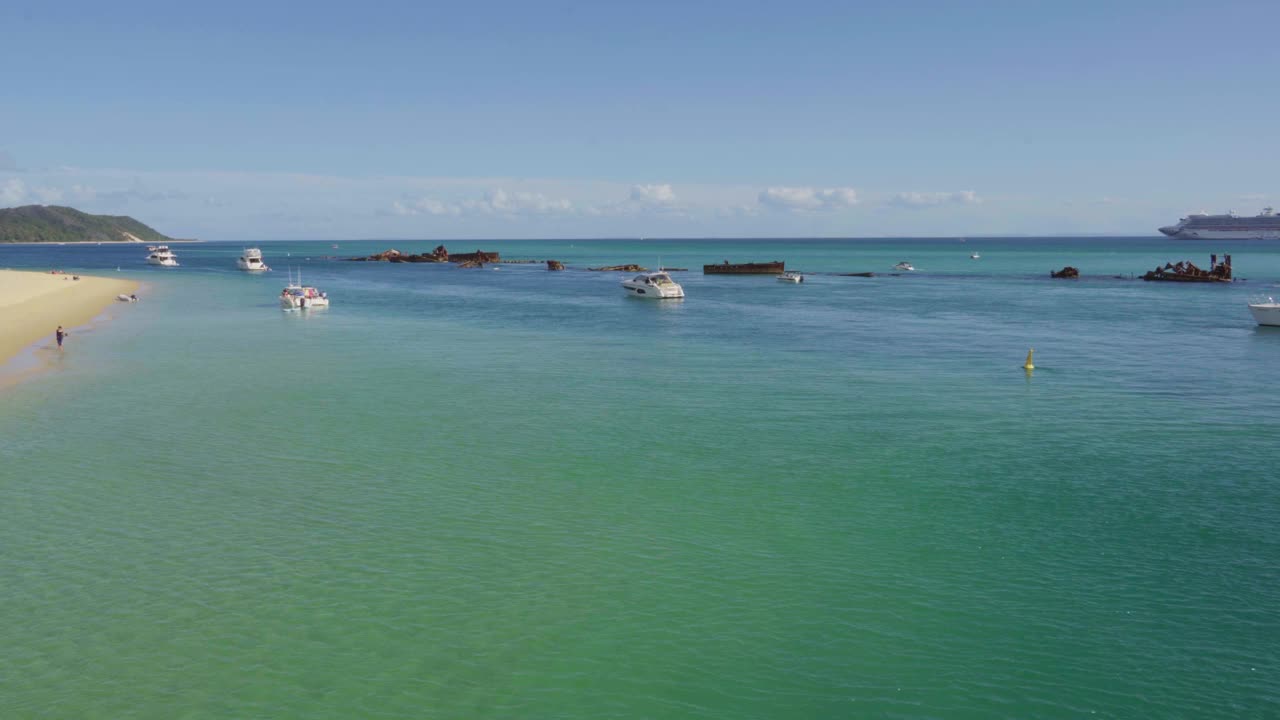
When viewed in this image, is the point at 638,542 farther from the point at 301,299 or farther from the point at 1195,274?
the point at 1195,274

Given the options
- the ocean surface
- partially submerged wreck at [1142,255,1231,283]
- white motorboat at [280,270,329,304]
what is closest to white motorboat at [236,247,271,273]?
white motorboat at [280,270,329,304]

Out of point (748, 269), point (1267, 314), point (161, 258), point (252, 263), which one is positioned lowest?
point (1267, 314)

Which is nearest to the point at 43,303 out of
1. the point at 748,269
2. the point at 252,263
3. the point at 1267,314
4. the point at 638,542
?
the point at 638,542

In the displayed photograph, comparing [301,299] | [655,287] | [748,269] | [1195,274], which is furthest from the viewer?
[748,269]

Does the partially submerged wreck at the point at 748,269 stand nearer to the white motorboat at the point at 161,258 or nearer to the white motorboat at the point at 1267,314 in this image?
the white motorboat at the point at 1267,314

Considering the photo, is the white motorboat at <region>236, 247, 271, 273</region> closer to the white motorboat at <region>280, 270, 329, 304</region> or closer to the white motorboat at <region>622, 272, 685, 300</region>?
the white motorboat at <region>280, 270, 329, 304</region>

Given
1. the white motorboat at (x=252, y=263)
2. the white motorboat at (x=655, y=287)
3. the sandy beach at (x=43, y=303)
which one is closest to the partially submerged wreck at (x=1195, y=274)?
the white motorboat at (x=655, y=287)
